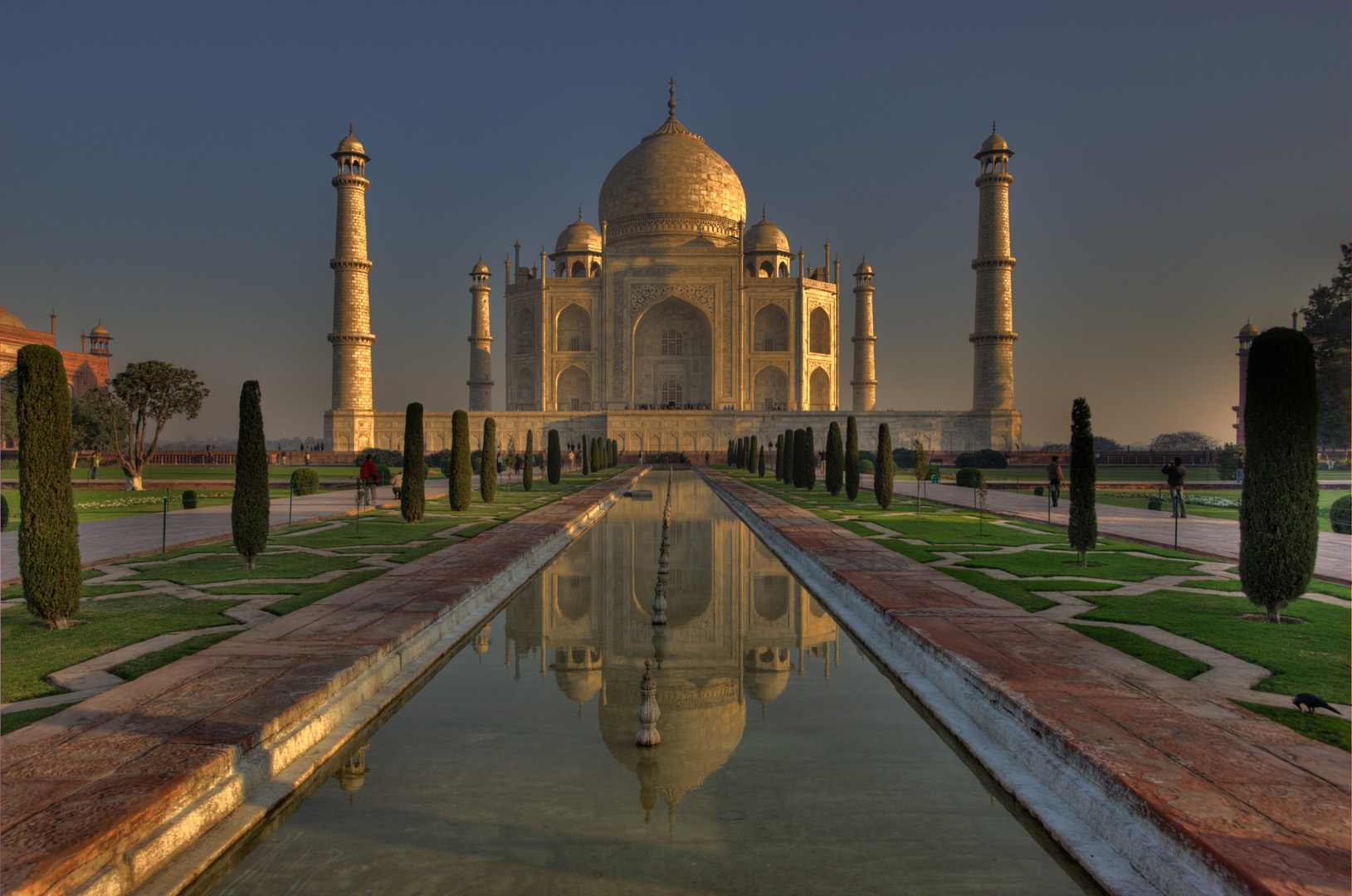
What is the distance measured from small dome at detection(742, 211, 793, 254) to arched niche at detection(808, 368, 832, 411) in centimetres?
659

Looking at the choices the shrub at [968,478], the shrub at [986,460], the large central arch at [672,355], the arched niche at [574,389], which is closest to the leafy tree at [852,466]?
the shrub at [968,478]

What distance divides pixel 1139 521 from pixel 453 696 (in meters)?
11.0

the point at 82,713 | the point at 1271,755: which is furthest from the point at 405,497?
the point at 1271,755

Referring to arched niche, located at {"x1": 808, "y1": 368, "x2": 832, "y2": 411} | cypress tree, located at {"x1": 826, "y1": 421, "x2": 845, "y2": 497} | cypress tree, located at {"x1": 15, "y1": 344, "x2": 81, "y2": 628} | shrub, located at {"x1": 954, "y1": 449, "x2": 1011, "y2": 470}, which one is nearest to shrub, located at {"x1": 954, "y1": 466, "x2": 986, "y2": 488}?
cypress tree, located at {"x1": 826, "y1": 421, "x2": 845, "y2": 497}

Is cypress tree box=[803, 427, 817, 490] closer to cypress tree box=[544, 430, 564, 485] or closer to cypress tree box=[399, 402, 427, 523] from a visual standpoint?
cypress tree box=[544, 430, 564, 485]

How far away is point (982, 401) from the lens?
33.6m

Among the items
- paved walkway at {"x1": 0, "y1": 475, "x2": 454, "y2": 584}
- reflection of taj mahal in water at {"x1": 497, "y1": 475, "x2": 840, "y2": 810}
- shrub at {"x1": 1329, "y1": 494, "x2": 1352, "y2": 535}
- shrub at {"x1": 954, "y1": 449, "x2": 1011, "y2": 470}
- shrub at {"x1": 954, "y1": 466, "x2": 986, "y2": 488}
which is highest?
shrub at {"x1": 954, "y1": 449, "x2": 1011, "y2": 470}

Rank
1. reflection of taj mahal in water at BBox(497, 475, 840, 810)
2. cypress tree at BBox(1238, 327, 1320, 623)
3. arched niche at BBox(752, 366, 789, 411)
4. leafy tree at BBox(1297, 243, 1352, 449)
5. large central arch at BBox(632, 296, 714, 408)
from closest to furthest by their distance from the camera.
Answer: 1. reflection of taj mahal in water at BBox(497, 475, 840, 810)
2. cypress tree at BBox(1238, 327, 1320, 623)
3. leafy tree at BBox(1297, 243, 1352, 449)
4. large central arch at BBox(632, 296, 714, 408)
5. arched niche at BBox(752, 366, 789, 411)

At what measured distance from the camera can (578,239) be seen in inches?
1729

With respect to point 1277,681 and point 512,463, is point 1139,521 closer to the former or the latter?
point 1277,681

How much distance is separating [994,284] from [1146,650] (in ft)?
100

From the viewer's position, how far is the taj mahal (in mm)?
33250

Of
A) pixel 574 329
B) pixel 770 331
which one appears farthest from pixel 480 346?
pixel 770 331

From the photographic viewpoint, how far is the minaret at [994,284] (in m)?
32.7
